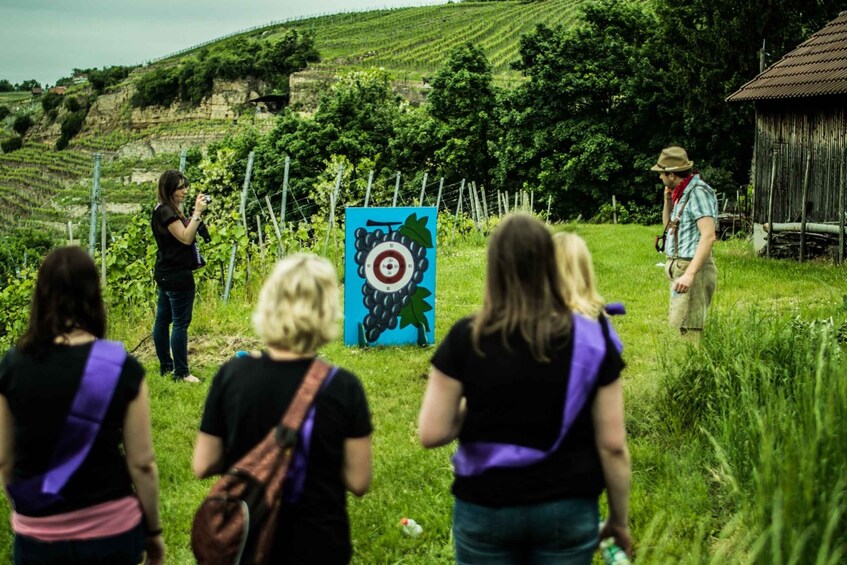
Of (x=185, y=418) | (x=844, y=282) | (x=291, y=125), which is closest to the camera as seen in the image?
(x=185, y=418)

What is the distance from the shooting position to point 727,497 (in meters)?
4.36

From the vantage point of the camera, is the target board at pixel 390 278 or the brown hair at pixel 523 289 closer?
the brown hair at pixel 523 289

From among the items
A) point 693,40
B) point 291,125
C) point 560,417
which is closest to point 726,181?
Result: point 693,40

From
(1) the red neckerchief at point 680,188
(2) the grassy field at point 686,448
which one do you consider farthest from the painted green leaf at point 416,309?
(1) the red neckerchief at point 680,188

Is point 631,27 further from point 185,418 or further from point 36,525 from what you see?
point 36,525

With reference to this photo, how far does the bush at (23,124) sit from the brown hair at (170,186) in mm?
145233

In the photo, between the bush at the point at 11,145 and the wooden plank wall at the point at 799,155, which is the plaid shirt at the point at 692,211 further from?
the bush at the point at 11,145

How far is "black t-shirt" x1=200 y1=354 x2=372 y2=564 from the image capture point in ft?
7.98

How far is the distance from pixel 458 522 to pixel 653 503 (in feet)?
7.30

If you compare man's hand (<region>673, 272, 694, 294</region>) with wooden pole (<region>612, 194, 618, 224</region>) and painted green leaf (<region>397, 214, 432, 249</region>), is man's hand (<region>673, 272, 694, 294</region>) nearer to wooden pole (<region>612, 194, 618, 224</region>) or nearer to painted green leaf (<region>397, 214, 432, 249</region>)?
painted green leaf (<region>397, 214, 432, 249</region>)

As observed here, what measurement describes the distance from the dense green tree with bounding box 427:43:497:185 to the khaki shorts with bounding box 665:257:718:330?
27.2 meters

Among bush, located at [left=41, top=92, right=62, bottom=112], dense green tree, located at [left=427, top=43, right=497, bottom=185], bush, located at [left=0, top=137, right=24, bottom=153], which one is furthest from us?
bush, located at [left=41, top=92, right=62, bottom=112]

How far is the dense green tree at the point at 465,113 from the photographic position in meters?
33.6

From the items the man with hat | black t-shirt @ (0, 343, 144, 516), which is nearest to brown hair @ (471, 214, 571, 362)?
black t-shirt @ (0, 343, 144, 516)
